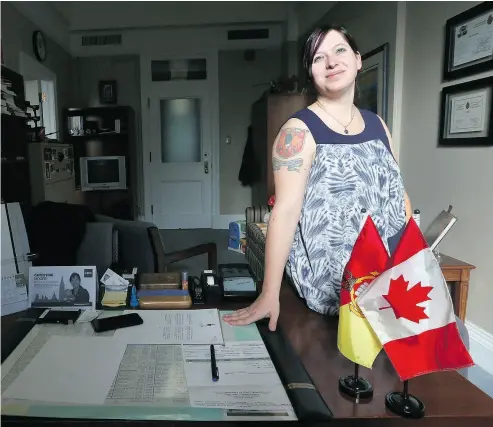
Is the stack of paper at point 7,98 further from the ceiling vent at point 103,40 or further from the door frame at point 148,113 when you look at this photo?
the ceiling vent at point 103,40

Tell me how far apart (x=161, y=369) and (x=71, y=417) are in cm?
13

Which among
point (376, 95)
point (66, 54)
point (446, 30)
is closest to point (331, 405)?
point (446, 30)

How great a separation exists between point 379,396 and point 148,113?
482cm

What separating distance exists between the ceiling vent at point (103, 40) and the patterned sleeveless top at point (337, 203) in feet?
15.1

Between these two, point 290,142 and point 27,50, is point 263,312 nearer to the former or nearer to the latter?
point 290,142

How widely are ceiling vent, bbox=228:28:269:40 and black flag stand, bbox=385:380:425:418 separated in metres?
4.76

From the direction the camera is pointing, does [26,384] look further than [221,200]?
No

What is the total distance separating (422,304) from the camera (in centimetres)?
46

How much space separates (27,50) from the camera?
366cm

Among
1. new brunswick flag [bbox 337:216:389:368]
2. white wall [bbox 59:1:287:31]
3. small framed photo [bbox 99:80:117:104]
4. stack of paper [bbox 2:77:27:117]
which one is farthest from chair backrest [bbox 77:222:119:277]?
small framed photo [bbox 99:80:117:104]

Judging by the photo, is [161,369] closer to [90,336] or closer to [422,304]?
[90,336]

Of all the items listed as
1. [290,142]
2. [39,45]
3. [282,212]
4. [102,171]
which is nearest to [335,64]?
[290,142]

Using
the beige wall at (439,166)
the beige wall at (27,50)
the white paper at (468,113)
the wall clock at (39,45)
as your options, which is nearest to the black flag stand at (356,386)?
the beige wall at (439,166)

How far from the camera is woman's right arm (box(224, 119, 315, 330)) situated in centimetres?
72
